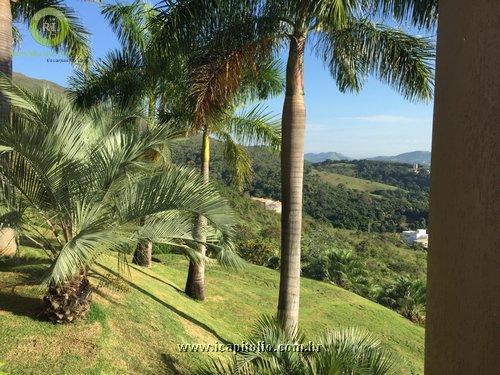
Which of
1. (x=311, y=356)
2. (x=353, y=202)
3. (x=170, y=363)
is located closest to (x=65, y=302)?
(x=170, y=363)

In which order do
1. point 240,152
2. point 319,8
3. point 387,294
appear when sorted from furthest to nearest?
point 387,294 < point 240,152 < point 319,8

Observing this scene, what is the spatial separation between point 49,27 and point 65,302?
20.3 feet

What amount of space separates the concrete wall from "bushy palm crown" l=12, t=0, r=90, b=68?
865cm

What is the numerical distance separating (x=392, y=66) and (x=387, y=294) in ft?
36.0

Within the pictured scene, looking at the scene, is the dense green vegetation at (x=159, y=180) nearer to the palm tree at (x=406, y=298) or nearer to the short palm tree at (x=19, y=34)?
the short palm tree at (x=19, y=34)

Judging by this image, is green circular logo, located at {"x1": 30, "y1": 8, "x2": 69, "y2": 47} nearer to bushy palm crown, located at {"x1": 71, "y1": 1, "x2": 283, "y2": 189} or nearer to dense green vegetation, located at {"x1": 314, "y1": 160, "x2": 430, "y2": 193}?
bushy palm crown, located at {"x1": 71, "y1": 1, "x2": 283, "y2": 189}

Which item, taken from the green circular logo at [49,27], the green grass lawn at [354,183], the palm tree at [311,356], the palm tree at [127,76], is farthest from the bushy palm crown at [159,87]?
the green grass lawn at [354,183]

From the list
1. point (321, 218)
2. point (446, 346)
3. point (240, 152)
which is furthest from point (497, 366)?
point (321, 218)

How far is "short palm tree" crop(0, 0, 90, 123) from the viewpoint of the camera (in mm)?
6535

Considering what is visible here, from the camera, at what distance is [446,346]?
144cm

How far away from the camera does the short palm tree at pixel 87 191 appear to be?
4590mm

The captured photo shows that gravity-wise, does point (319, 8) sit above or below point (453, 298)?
above

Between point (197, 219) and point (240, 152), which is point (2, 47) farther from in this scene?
point (240, 152)

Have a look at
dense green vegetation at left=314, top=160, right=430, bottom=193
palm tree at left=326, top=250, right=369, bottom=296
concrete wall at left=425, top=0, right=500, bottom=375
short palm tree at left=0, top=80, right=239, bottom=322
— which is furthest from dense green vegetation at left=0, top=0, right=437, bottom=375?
dense green vegetation at left=314, top=160, right=430, bottom=193
